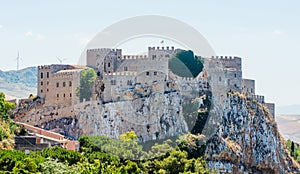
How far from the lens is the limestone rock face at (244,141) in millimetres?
66188

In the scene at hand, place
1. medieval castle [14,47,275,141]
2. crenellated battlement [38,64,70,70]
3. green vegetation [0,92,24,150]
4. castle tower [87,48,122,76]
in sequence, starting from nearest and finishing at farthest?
green vegetation [0,92,24,150] < medieval castle [14,47,275,141] < castle tower [87,48,122,76] < crenellated battlement [38,64,70,70]

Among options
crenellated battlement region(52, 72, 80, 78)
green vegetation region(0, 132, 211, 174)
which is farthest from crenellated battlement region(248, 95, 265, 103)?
crenellated battlement region(52, 72, 80, 78)

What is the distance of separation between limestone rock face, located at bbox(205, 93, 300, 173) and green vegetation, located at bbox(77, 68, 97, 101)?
40.9 ft

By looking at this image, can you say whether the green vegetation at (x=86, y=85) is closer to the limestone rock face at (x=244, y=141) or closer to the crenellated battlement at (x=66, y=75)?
the crenellated battlement at (x=66, y=75)

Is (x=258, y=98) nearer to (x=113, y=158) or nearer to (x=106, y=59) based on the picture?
(x=106, y=59)

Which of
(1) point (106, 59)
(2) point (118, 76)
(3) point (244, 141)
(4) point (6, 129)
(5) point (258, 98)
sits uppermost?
(1) point (106, 59)

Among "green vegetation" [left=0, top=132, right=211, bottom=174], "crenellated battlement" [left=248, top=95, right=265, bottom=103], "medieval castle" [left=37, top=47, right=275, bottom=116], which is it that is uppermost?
"medieval castle" [left=37, top=47, right=275, bottom=116]

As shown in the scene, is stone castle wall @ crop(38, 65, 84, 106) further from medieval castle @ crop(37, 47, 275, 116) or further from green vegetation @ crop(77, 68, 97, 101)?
green vegetation @ crop(77, 68, 97, 101)

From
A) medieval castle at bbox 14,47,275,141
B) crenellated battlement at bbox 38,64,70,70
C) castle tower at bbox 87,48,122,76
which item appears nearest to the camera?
medieval castle at bbox 14,47,275,141

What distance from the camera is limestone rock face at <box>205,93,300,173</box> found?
6619 cm

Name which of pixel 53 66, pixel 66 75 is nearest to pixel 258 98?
pixel 66 75

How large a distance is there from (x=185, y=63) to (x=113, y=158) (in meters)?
22.1

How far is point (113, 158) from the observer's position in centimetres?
4872

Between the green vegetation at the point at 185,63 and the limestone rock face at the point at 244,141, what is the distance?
14.8ft
